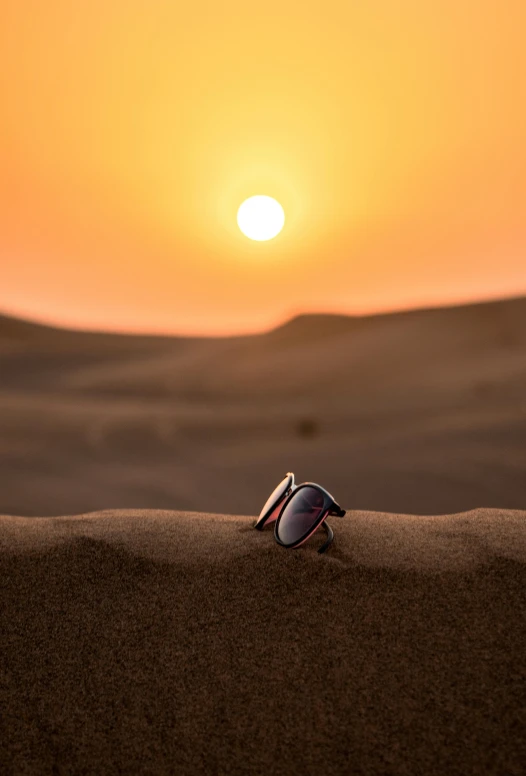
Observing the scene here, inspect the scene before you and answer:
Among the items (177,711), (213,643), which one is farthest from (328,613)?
(177,711)

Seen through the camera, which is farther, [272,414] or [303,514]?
[272,414]

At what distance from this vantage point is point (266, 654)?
4.28ft

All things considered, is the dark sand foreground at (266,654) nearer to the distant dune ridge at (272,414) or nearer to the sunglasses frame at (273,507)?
the sunglasses frame at (273,507)

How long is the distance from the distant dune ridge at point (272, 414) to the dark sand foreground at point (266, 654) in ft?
7.03

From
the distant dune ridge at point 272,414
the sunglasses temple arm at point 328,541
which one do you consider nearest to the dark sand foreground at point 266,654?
the sunglasses temple arm at point 328,541

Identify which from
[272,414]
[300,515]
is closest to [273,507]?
[300,515]

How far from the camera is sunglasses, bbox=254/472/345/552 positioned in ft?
5.44

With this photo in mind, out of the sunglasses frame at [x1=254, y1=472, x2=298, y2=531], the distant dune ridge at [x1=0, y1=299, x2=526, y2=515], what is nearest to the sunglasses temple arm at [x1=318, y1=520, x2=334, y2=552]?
the sunglasses frame at [x1=254, y1=472, x2=298, y2=531]

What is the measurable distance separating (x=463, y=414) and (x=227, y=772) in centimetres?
427

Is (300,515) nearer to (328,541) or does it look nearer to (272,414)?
(328,541)

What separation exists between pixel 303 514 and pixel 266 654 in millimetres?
481

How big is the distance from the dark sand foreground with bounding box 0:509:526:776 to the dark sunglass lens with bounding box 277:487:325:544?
0.19 feet

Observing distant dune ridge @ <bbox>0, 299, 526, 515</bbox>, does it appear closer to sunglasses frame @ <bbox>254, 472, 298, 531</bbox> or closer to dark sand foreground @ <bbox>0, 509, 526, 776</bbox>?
sunglasses frame @ <bbox>254, 472, 298, 531</bbox>

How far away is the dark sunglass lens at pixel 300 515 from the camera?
167cm
